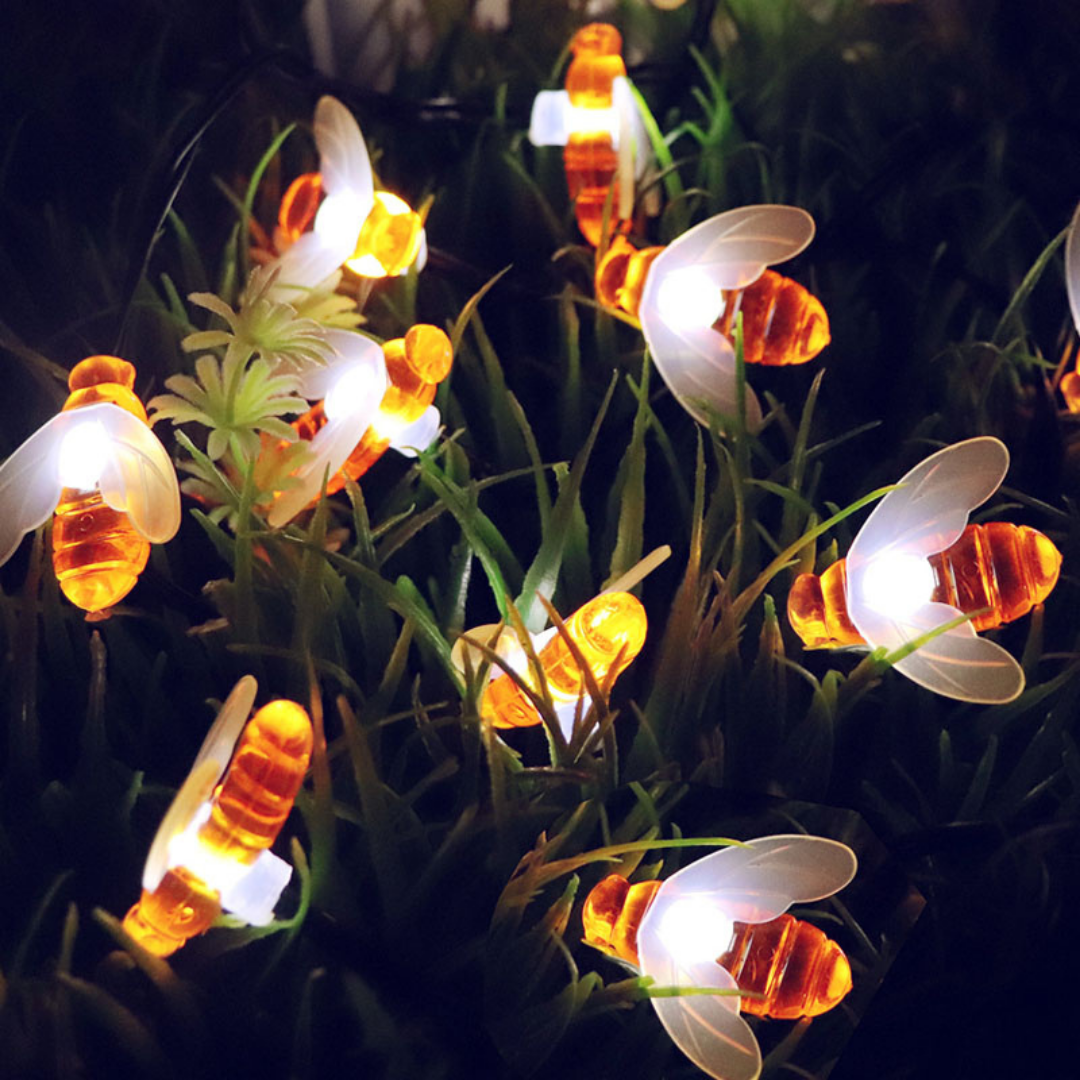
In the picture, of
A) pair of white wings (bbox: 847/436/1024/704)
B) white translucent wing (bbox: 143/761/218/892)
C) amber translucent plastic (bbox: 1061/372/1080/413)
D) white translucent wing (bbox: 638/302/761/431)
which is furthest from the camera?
amber translucent plastic (bbox: 1061/372/1080/413)

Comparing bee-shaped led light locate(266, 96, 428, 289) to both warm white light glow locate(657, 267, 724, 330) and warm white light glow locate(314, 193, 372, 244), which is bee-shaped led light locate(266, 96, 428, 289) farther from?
warm white light glow locate(657, 267, 724, 330)

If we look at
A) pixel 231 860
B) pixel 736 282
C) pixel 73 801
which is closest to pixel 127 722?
pixel 73 801

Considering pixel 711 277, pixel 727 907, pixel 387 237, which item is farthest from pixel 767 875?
pixel 387 237

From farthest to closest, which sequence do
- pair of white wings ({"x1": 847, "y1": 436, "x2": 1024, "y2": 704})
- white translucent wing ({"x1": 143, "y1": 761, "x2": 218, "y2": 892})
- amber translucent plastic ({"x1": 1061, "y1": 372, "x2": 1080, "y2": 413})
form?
1. amber translucent plastic ({"x1": 1061, "y1": 372, "x2": 1080, "y2": 413})
2. pair of white wings ({"x1": 847, "y1": 436, "x2": 1024, "y2": 704})
3. white translucent wing ({"x1": 143, "y1": 761, "x2": 218, "y2": 892})

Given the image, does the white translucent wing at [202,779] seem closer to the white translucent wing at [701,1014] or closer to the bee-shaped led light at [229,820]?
the bee-shaped led light at [229,820]

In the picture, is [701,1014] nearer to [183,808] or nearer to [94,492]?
[183,808]

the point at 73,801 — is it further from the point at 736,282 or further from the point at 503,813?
the point at 736,282

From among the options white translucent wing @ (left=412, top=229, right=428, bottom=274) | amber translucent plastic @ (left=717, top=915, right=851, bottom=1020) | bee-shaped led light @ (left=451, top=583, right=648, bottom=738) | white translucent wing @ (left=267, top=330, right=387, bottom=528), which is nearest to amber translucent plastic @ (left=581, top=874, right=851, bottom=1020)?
amber translucent plastic @ (left=717, top=915, right=851, bottom=1020)
